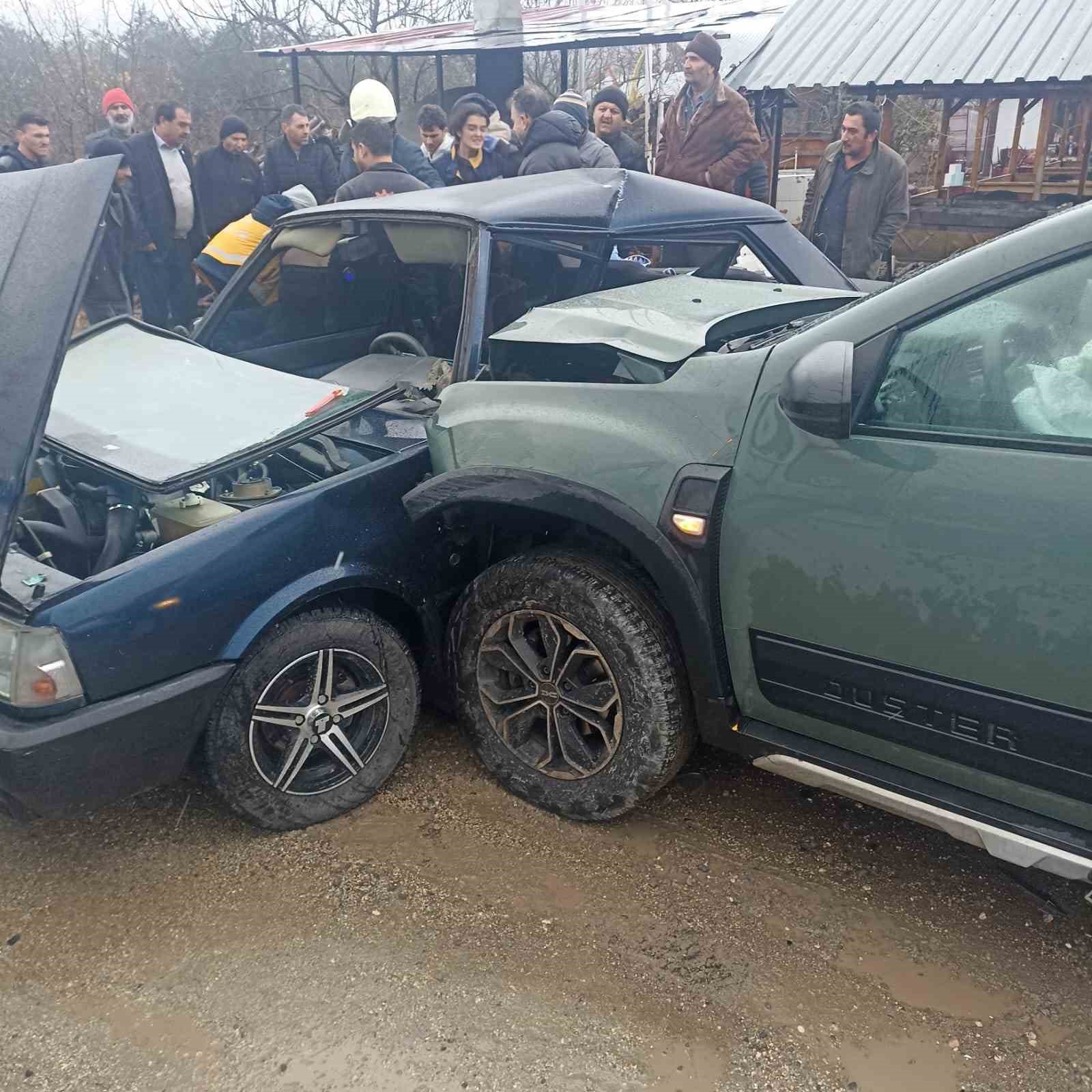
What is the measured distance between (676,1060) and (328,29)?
21700mm

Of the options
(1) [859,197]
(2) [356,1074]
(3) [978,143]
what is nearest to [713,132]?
(1) [859,197]

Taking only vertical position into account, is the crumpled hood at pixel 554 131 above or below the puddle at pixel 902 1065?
above

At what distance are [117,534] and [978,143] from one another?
12.3m

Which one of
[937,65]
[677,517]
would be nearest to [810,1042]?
[677,517]

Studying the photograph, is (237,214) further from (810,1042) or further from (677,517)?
(810,1042)

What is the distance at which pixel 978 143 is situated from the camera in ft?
39.2

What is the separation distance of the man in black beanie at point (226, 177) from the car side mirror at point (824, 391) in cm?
638

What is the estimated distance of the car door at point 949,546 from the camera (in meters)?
1.93

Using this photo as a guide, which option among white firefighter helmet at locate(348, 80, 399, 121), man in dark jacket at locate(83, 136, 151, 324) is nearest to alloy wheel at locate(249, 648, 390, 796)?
white firefighter helmet at locate(348, 80, 399, 121)

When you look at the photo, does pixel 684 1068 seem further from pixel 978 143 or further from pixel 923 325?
pixel 978 143

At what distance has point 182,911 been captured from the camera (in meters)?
2.58

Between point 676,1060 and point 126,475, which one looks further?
point 126,475

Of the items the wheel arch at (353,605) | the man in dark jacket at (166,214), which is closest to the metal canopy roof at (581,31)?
the man in dark jacket at (166,214)

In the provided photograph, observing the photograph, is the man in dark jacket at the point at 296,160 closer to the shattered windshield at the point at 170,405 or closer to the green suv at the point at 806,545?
the shattered windshield at the point at 170,405
